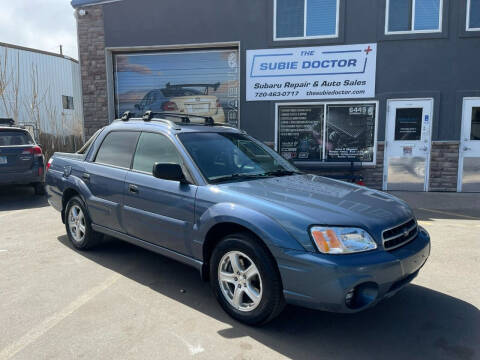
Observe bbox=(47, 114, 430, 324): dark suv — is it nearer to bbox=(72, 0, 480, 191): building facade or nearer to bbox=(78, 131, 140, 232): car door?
bbox=(78, 131, 140, 232): car door

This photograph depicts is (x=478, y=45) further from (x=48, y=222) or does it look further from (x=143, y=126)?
(x=48, y=222)

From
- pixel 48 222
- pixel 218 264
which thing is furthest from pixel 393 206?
pixel 48 222

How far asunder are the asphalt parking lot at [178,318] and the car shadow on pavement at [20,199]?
346cm

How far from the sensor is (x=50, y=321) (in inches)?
125

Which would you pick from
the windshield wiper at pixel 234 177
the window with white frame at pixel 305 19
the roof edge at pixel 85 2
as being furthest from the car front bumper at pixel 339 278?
the roof edge at pixel 85 2

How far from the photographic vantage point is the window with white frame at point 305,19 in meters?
9.53

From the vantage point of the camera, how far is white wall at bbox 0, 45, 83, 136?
1802 cm

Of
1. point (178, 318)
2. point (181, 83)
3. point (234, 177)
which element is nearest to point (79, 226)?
point (178, 318)

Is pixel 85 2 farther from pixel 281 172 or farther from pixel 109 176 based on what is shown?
pixel 281 172

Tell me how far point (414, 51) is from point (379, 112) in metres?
1.66

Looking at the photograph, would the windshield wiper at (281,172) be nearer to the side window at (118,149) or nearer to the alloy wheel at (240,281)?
the alloy wheel at (240,281)

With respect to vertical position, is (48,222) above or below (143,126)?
below

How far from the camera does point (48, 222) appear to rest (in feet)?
21.7

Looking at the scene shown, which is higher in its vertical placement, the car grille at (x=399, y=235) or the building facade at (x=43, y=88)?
the building facade at (x=43, y=88)
